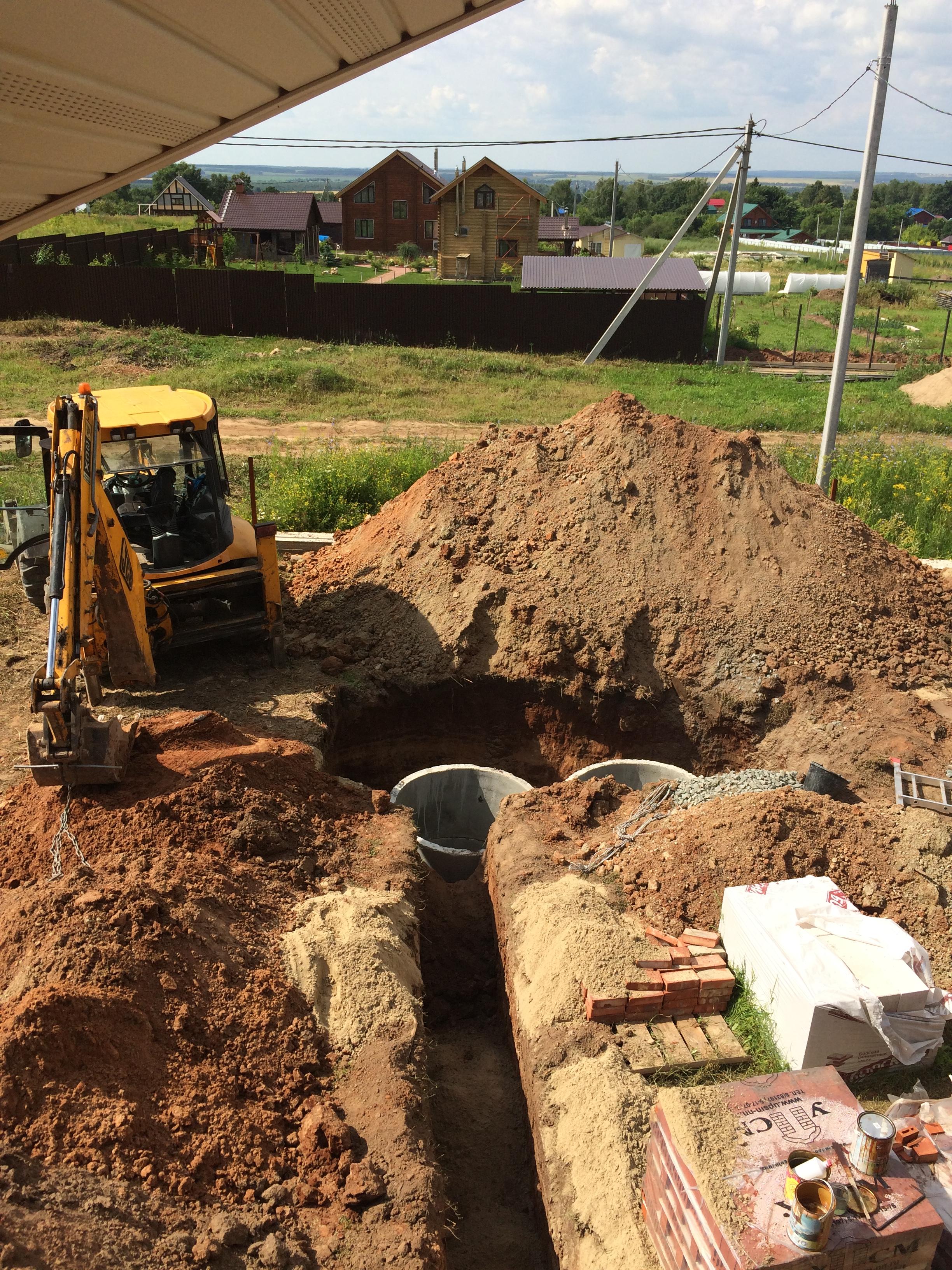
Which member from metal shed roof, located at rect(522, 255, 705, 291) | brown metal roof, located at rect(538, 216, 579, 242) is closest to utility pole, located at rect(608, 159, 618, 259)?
brown metal roof, located at rect(538, 216, 579, 242)

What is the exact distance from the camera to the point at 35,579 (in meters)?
7.69

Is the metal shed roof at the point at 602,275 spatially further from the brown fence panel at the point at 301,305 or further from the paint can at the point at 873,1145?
the paint can at the point at 873,1145

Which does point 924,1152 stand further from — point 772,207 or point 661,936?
point 772,207

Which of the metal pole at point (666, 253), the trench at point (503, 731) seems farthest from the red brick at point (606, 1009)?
the metal pole at point (666, 253)

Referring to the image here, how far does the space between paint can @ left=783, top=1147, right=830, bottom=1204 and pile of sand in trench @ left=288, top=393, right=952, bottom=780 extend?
4144 mm

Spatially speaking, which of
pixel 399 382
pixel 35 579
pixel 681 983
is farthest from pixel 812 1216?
pixel 399 382

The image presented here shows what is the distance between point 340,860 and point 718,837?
95.6 inches

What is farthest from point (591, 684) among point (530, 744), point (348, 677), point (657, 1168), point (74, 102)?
point (74, 102)

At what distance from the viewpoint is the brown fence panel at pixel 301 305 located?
77.2 feet

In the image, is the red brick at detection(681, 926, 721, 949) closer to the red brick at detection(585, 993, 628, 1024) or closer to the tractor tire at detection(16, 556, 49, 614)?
the red brick at detection(585, 993, 628, 1024)

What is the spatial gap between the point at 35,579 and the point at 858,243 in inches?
372

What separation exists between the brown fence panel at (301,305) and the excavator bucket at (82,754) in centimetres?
1971

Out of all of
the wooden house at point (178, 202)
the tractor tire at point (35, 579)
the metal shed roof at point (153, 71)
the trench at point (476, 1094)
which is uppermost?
the wooden house at point (178, 202)

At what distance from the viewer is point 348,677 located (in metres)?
8.56
